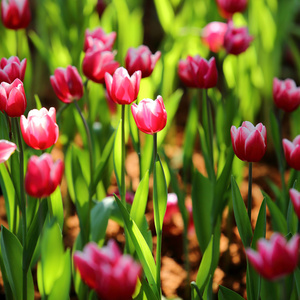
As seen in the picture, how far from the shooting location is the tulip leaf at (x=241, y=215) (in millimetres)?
896

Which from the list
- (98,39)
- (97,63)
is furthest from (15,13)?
(97,63)

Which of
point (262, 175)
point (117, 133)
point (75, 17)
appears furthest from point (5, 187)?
point (262, 175)

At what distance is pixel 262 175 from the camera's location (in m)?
1.87

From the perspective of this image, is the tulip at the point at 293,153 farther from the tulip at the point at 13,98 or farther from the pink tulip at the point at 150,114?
the tulip at the point at 13,98

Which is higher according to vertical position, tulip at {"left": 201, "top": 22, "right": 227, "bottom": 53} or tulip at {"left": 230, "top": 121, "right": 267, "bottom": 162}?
tulip at {"left": 230, "top": 121, "right": 267, "bottom": 162}

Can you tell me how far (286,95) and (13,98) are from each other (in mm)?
582

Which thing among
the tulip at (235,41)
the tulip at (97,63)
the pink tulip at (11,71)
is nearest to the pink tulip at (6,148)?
the pink tulip at (11,71)

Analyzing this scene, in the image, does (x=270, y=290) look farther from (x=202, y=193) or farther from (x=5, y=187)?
(x=5, y=187)

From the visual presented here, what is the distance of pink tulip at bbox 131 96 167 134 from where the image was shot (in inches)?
33.4

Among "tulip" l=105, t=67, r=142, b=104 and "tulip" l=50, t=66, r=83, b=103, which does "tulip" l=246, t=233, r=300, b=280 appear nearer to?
"tulip" l=105, t=67, r=142, b=104

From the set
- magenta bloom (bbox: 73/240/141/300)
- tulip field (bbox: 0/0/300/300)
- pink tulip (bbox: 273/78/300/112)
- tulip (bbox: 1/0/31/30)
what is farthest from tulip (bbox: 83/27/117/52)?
magenta bloom (bbox: 73/240/141/300)

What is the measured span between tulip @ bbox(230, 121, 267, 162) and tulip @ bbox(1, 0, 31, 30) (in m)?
0.77

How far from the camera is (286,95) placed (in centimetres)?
108

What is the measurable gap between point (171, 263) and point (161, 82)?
1.71ft
